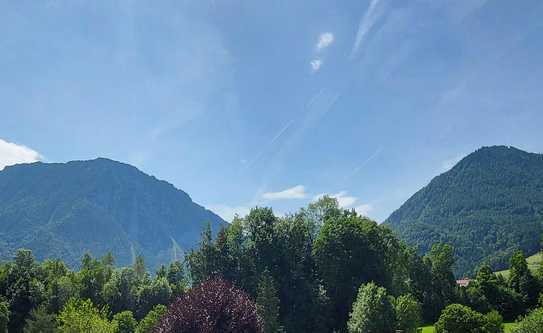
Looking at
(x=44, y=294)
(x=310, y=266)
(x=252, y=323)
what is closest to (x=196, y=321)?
(x=252, y=323)

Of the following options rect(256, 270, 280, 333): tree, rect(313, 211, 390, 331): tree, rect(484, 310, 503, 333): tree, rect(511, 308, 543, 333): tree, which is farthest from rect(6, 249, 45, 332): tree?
rect(511, 308, 543, 333): tree

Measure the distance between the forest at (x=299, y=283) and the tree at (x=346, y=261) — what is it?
0.12 m

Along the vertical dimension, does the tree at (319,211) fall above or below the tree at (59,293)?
above

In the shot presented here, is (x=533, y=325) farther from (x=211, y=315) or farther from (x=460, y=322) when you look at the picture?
(x=211, y=315)

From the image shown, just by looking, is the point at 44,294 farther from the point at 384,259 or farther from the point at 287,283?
the point at 384,259

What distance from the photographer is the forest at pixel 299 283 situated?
42.7 m

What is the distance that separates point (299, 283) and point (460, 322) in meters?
23.3

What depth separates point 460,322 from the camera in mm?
31047

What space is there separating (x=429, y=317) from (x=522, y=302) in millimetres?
12240

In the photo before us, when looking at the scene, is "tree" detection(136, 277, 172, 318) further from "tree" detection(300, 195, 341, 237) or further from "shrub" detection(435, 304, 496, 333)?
"shrub" detection(435, 304, 496, 333)

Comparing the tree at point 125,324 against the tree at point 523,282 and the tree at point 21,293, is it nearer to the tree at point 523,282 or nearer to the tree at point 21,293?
the tree at point 21,293

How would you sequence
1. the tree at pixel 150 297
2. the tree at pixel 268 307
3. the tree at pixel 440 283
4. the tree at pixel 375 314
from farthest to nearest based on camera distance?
the tree at pixel 440 283, the tree at pixel 150 297, the tree at pixel 268 307, the tree at pixel 375 314

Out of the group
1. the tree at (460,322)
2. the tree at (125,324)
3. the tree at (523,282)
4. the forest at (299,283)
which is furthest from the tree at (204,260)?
the tree at (523,282)

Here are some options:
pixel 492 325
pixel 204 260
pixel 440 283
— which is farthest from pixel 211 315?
pixel 440 283
